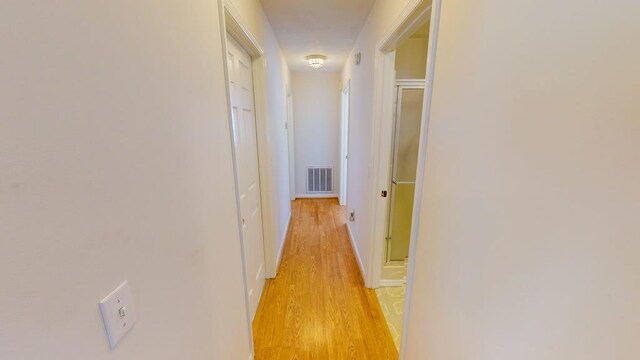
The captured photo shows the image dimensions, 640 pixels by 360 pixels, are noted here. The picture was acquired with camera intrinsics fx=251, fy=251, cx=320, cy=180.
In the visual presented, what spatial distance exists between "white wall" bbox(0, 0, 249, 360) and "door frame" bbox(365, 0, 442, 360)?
0.90 m

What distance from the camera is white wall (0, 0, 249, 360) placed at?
14.1 inches

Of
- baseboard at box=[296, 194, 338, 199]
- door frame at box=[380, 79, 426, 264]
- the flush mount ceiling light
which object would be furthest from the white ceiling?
baseboard at box=[296, 194, 338, 199]

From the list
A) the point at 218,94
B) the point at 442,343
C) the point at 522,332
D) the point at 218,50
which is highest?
the point at 218,50

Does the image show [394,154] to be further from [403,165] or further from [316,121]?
[316,121]

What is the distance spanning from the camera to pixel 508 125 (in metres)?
0.63

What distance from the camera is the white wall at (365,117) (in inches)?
72.3

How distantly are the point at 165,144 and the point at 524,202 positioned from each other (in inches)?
36.7

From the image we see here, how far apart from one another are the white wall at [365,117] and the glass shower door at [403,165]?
0.23 metres

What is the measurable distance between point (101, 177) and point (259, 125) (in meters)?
1.63

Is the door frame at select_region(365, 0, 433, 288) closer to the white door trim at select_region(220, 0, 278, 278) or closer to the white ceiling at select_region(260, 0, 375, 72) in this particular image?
the white ceiling at select_region(260, 0, 375, 72)

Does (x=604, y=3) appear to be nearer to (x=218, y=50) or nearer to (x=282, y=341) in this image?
(x=218, y=50)

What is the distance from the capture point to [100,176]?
1.61 ft

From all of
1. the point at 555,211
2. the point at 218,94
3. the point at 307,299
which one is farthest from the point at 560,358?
the point at 307,299

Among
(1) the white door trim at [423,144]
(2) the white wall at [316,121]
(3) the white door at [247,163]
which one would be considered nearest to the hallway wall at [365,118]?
(1) the white door trim at [423,144]
